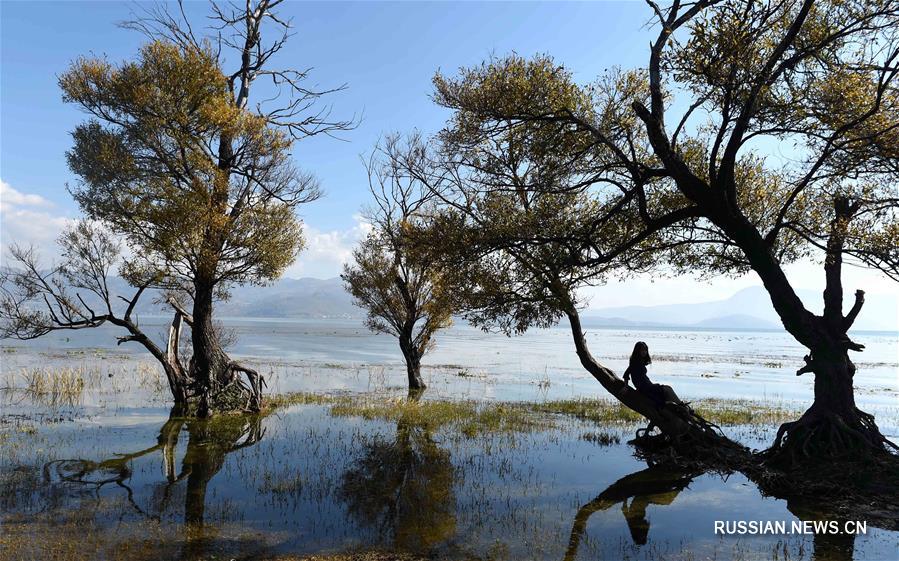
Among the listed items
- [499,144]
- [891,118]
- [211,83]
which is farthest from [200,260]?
[891,118]

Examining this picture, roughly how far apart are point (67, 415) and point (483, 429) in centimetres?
1640

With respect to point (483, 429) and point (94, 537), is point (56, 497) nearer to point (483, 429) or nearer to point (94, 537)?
point (94, 537)

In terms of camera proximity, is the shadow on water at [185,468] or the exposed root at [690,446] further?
the exposed root at [690,446]

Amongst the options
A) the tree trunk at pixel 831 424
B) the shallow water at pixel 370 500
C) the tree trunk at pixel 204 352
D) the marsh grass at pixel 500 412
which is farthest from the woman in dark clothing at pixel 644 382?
the tree trunk at pixel 204 352

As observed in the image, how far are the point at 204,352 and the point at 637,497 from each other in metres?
18.1

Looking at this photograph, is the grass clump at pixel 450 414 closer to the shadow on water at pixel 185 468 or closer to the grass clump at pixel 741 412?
the shadow on water at pixel 185 468

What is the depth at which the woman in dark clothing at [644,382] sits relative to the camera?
16641mm

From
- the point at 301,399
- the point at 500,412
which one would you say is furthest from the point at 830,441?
the point at 301,399

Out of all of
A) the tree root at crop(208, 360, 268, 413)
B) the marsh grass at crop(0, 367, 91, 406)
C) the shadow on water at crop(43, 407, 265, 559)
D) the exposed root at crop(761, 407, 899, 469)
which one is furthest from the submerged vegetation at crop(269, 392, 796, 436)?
the marsh grass at crop(0, 367, 91, 406)

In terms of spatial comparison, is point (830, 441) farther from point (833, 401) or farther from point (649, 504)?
point (649, 504)

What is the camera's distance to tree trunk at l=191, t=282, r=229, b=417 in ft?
74.4

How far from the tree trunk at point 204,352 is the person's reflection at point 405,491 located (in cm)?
898

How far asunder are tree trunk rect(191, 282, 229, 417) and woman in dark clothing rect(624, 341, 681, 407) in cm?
1657

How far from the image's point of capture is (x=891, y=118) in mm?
13375
